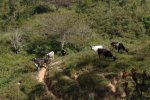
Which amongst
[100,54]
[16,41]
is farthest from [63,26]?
[100,54]

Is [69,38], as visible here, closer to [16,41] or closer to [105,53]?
[16,41]

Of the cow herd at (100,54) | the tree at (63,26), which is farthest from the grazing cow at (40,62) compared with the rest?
the tree at (63,26)

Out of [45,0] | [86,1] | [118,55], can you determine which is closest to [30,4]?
[45,0]

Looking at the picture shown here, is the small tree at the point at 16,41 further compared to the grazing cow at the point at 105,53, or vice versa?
the small tree at the point at 16,41

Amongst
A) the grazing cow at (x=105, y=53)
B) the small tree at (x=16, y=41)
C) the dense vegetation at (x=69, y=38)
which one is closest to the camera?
the dense vegetation at (x=69, y=38)

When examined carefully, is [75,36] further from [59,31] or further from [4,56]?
[4,56]

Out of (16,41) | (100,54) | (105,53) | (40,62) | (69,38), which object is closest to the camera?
(105,53)

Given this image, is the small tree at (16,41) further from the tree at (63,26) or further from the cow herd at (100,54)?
the cow herd at (100,54)

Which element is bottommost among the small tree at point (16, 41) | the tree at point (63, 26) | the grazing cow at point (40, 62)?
the small tree at point (16, 41)
